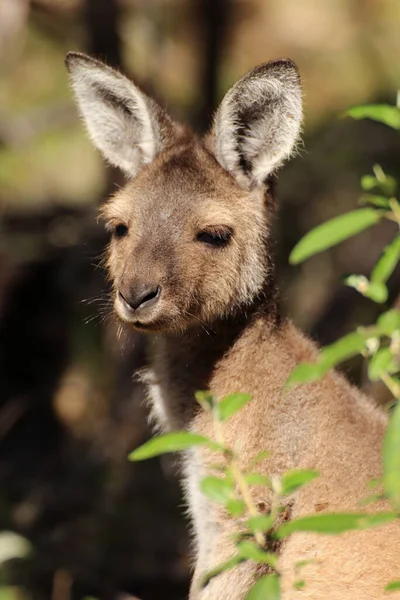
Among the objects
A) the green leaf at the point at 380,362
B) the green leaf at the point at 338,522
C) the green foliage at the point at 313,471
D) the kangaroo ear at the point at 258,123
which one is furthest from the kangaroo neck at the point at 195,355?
the green leaf at the point at 338,522

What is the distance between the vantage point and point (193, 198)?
5219mm

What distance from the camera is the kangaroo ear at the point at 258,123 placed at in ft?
16.7

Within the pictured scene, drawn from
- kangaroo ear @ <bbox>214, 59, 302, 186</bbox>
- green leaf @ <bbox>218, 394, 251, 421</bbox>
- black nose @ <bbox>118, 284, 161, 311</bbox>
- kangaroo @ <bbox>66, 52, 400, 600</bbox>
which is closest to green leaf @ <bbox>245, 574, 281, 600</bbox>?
green leaf @ <bbox>218, 394, 251, 421</bbox>

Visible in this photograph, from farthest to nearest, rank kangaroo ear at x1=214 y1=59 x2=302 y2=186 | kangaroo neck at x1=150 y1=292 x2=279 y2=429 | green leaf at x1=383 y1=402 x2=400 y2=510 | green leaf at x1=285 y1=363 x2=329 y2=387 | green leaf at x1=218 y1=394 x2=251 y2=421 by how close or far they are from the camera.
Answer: kangaroo neck at x1=150 y1=292 x2=279 y2=429
kangaroo ear at x1=214 y1=59 x2=302 y2=186
green leaf at x1=218 y1=394 x2=251 y2=421
green leaf at x1=285 y1=363 x2=329 y2=387
green leaf at x1=383 y1=402 x2=400 y2=510

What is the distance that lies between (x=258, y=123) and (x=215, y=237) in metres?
0.77

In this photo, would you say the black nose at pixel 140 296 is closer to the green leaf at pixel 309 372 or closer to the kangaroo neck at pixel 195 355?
the kangaroo neck at pixel 195 355

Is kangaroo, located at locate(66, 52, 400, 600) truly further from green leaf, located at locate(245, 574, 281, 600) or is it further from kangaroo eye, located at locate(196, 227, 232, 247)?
green leaf, located at locate(245, 574, 281, 600)

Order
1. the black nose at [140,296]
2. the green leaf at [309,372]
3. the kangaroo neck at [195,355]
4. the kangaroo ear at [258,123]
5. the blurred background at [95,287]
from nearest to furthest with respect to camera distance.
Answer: the green leaf at [309,372] → the black nose at [140,296] → the kangaroo ear at [258,123] → the kangaroo neck at [195,355] → the blurred background at [95,287]

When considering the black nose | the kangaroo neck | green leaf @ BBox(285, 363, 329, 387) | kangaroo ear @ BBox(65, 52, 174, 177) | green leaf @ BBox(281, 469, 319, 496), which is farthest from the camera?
kangaroo ear @ BBox(65, 52, 174, 177)

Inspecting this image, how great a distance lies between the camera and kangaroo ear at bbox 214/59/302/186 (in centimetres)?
510

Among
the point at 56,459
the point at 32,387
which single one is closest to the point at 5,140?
the point at 32,387

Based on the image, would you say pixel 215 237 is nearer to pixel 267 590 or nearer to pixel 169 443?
pixel 169 443

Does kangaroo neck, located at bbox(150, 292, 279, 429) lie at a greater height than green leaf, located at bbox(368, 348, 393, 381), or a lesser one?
lesser

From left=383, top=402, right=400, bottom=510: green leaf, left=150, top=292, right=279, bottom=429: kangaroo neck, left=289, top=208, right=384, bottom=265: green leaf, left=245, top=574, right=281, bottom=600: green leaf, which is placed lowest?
left=150, top=292, right=279, bottom=429: kangaroo neck
